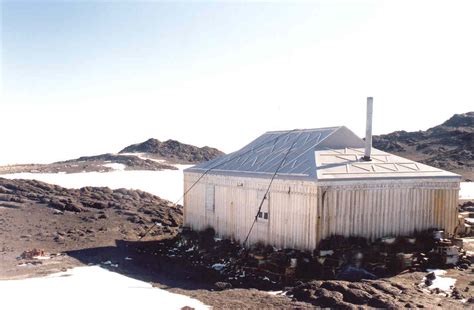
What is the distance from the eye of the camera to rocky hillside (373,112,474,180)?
212ft

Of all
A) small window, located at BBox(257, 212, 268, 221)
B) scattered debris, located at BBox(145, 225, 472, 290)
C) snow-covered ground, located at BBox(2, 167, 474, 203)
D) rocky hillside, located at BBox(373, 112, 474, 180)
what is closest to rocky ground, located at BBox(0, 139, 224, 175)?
snow-covered ground, located at BBox(2, 167, 474, 203)

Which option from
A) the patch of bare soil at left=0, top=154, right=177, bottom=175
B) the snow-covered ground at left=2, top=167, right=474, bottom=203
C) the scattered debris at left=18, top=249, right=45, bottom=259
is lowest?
the scattered debris at left=18, top=249, right=45, bottom=259

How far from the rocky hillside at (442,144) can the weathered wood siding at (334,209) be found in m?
41.4

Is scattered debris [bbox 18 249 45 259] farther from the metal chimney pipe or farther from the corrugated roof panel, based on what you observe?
the metal chimney pipe

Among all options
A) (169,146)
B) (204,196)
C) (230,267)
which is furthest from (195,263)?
(169,146)

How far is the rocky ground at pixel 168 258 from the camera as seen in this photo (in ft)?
39.4

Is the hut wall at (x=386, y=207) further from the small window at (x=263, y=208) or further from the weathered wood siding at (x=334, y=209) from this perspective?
the small window at (x=263, y=208)

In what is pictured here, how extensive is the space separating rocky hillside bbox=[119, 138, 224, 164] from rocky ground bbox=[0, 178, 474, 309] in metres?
38.9

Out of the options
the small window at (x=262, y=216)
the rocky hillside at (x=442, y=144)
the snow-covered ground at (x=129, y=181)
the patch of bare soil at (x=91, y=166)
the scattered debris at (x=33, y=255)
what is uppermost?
the rocky hillside at (x=442, y=144)

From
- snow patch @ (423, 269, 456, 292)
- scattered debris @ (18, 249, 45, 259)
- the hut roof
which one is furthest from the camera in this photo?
scattered debris @ (18, 249, 45, 259)

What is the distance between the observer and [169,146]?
7538 cm

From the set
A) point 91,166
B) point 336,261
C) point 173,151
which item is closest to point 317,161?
point 336,261

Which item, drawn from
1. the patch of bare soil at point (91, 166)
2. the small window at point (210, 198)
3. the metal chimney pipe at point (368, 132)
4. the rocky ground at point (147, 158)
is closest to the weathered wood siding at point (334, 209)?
the small window at point (210, 198)

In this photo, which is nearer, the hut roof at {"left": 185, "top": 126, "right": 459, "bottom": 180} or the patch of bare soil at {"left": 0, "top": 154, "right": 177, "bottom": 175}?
the hut roof at {"left": 185, "top": 126, "right": 459, "bottom": 180}
